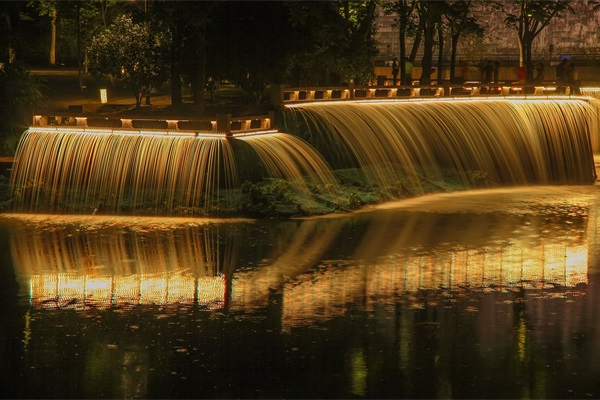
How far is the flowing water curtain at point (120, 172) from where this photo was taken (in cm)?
2672

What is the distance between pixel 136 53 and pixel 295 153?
9.45 meters

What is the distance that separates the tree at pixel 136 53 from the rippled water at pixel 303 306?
10.5m

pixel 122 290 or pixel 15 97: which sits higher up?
pixel 15 97

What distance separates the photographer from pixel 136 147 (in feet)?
90.0

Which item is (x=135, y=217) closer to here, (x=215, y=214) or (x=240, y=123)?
(x=215, y=214)

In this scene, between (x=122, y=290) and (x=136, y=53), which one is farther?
(x=136, y=53)

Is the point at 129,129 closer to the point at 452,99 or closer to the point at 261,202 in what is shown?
the point at 261,202

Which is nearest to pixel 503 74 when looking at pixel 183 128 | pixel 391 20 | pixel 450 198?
pixel 391 20

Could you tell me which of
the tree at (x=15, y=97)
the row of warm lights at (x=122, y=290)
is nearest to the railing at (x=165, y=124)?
the tree at (x=15, y=97)

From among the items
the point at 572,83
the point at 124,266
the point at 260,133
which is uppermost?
the point at 572,83

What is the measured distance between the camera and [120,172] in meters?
27.3

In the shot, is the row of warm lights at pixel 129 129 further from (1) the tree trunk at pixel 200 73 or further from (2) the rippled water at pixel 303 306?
(1) the tree trunk at pixel 200 73

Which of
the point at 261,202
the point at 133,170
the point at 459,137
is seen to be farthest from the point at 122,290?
the point at 459,137

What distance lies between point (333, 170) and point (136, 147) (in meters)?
5.14
